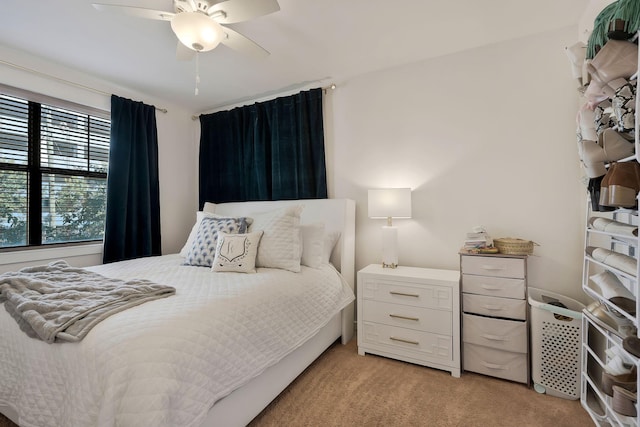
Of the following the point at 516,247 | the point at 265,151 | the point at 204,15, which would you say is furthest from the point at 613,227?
the point at 265,151

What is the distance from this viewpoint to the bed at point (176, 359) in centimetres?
92

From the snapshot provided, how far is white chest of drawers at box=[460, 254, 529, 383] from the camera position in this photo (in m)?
1.82

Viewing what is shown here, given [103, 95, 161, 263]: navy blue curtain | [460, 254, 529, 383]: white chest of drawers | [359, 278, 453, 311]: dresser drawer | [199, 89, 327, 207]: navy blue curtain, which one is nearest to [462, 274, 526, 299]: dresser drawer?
[460, 254, 529, 383]: white chest of drawers

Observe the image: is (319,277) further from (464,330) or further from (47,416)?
(47,416)

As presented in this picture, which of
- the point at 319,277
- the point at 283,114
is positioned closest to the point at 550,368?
the point at 319,277

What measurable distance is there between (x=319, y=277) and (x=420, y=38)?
1880 mm

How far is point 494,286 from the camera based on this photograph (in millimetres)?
1892

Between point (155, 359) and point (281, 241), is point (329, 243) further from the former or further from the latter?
point (155, 359)

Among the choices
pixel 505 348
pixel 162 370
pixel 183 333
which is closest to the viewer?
pixel 162 370

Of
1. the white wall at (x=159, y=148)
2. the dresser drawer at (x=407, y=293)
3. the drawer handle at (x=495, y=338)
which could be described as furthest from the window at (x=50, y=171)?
the drawer handle at (x=495, y=338)

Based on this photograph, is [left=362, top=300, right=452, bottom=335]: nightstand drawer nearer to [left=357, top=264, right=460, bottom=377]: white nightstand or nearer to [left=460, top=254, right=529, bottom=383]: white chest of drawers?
[left=357, top=264, right=460, bottom=377]: white nightstand

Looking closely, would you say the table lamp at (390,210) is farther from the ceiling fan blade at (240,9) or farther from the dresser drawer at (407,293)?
the ceiling fan blade at (240,9)

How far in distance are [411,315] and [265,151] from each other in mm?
2118

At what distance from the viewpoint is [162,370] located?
96 cm
